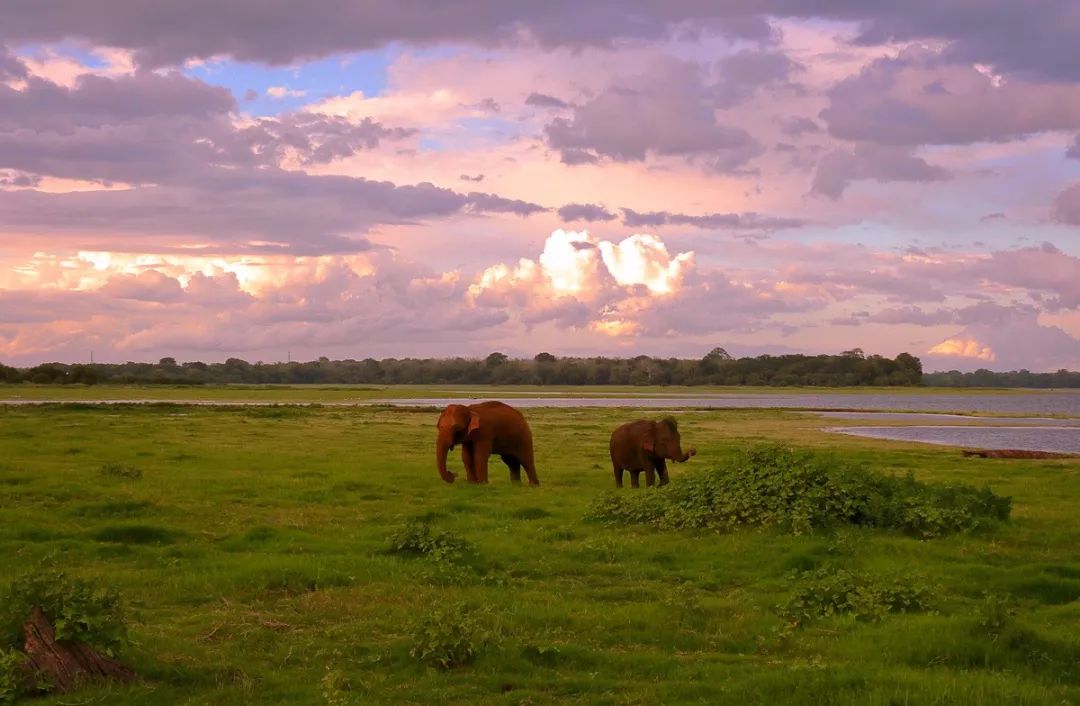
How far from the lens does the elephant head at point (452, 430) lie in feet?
82.8

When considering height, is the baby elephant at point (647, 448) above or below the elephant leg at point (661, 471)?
above

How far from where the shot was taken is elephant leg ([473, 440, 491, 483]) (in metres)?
25.6

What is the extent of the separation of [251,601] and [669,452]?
581 inches

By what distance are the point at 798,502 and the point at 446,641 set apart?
32.4ft

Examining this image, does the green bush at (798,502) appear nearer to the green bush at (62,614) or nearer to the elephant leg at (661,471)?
the elephant leg at (661,471)

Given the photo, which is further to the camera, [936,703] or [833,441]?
[833,441]

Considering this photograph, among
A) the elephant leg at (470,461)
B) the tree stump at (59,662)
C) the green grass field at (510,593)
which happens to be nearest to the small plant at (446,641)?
the green grass field at (510,593)

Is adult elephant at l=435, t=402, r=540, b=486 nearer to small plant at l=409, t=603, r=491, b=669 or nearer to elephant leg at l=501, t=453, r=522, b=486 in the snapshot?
elephant leg at l=501, t=453, r=522, b=486

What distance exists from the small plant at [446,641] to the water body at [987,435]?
4173 centimetres

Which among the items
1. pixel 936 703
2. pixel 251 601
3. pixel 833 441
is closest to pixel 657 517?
pixel 251 601

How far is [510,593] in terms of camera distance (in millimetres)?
12945

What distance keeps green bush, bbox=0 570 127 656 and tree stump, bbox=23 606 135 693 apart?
0.26 feet

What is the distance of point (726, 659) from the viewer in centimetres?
1015

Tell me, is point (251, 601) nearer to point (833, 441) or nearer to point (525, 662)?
point (525, 662)
